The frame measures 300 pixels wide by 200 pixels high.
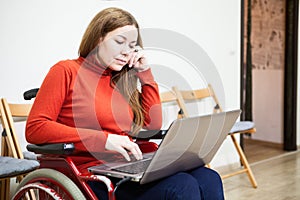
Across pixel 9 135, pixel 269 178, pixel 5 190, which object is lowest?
pixel 269 178

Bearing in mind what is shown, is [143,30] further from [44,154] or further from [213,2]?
[44,154]

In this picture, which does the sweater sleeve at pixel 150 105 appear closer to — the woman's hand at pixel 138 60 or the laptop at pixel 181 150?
the woman's hand at pixel 138 60

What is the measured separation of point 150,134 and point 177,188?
16.1 inches

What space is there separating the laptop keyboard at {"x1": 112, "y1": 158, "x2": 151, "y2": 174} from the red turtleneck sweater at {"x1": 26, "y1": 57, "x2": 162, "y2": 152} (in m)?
0.12

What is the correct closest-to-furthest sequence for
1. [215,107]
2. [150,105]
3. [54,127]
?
1. [54,127]
2. [150,105]
3. [215,107]

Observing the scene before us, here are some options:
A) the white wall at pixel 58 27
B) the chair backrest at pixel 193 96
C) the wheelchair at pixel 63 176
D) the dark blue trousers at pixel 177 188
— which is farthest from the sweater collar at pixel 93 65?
the chair backrest at pixel 193 96

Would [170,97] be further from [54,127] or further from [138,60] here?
[54,127]

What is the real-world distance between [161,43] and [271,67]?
2017 millimetres

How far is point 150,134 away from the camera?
189 centimetres

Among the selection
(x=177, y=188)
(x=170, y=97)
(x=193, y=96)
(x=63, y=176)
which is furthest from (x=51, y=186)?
(x=193, y=96)

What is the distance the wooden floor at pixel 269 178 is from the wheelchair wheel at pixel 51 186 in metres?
1.80

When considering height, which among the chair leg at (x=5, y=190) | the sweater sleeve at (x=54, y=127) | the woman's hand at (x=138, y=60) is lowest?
the chair leg at (x=5, y=190)

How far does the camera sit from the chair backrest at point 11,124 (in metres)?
2.40

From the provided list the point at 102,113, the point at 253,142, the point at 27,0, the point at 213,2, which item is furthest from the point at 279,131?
the point at 102,113
